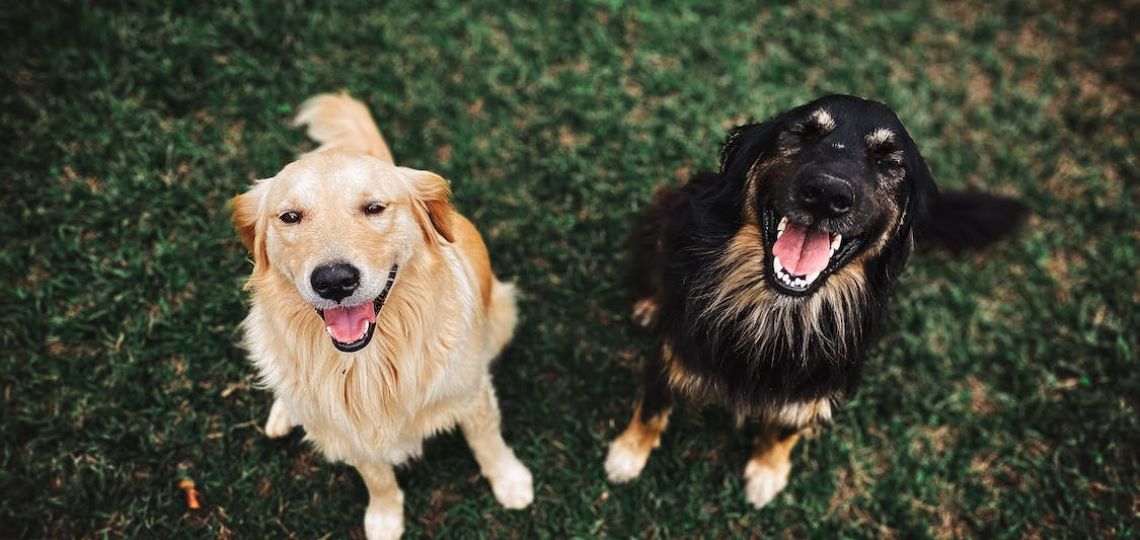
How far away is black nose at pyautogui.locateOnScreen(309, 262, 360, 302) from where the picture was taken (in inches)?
87.3

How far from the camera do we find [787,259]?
2.66 m

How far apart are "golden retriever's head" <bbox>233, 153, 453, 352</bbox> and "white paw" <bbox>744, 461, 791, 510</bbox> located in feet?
7.09

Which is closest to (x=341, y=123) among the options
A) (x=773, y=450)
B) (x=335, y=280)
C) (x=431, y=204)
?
(x=431, y=204)

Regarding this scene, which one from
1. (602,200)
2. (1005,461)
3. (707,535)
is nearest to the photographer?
(707,535)

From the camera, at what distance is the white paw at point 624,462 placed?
3650 millimetres

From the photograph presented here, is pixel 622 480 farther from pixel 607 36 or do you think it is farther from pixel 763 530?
Result: pixel 607 36

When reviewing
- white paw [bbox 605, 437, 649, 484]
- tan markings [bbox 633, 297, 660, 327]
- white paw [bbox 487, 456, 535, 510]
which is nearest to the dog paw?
tan markings [bbox 633, 297, 660, 327]

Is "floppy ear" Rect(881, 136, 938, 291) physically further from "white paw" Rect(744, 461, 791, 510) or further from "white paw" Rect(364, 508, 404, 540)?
"white paw" Rect(364, 508, 404, 540)

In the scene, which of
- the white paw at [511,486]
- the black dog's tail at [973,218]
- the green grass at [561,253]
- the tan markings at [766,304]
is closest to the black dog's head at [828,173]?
the tan markings at [766,304]

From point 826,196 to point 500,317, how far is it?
1.78 meters

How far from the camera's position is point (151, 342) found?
3795 millimetres

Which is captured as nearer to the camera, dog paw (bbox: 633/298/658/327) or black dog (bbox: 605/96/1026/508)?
black dog (bbox: 605/96/1026/508)

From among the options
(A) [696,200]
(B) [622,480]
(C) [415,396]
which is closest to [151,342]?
(C) [415,396]

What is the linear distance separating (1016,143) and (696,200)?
332 cm
